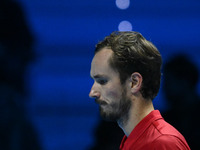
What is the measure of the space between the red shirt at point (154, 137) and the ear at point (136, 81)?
0.47 ft

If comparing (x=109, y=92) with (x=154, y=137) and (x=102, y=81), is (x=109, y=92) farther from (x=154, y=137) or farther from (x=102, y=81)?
(x=154, y=137)

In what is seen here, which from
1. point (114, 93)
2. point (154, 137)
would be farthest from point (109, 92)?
point (154, 137)

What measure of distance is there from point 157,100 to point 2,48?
1.32 m

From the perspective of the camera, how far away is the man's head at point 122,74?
178 centimetres

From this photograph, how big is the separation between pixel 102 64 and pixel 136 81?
0.19 m

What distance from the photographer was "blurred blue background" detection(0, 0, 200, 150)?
2.89 meters

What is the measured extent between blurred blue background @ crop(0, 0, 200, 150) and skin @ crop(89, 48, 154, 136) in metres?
1.08

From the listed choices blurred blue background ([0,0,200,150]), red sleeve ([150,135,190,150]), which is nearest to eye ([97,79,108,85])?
red sleeve ([150,135,190,150])

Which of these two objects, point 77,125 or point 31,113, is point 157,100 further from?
point 31,113

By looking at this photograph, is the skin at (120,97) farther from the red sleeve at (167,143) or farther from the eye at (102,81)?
the red sleeve at (167,143)

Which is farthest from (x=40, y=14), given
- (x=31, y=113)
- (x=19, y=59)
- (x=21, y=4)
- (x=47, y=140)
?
(x=47, y=140)

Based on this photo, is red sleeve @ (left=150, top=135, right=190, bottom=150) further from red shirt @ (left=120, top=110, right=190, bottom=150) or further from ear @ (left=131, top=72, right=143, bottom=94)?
ear @ (left=131, top=72, right=143, bottom=94)

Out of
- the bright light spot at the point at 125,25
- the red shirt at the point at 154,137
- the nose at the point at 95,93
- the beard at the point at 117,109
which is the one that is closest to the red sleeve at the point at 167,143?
the red shirt at the point at 154,137

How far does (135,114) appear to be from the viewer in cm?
177
